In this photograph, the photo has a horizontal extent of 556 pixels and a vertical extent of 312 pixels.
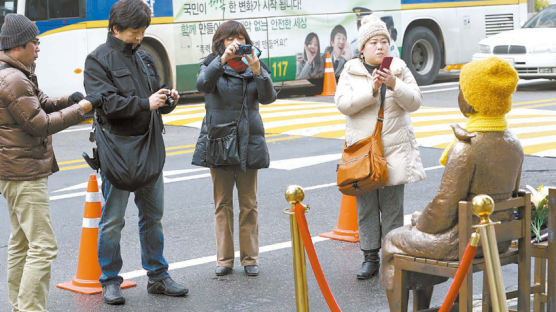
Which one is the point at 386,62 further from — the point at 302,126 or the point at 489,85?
the point at 302,126

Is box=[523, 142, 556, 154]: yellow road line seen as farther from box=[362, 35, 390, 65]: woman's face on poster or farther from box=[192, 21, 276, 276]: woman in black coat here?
box=[192, 21, 276, 276]: woman in black coat

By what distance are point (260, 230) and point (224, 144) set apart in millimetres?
1767

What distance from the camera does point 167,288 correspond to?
6191 millimetres

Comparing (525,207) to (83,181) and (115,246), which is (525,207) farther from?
(83,181)

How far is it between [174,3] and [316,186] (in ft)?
27.1

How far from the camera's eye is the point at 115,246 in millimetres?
6004

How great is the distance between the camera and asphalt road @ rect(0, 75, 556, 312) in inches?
240

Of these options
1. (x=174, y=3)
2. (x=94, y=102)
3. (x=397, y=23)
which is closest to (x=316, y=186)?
(x=94, y=102)

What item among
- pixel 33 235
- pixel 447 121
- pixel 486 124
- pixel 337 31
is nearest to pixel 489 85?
pixel 486 124

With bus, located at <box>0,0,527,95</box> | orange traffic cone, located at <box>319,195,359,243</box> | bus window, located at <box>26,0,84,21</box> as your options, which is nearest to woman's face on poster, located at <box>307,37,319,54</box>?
bus, located at <box>0,0,527,95</box>

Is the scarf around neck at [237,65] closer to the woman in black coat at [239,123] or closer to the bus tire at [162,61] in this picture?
the woman in black coat at [239,123]

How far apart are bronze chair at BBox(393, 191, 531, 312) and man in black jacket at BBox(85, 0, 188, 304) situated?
1901mm

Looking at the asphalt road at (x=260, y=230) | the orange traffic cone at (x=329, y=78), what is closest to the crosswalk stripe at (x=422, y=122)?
the asphalt road at (x=260, y=230)

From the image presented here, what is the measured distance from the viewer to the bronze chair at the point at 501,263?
4.36 m
